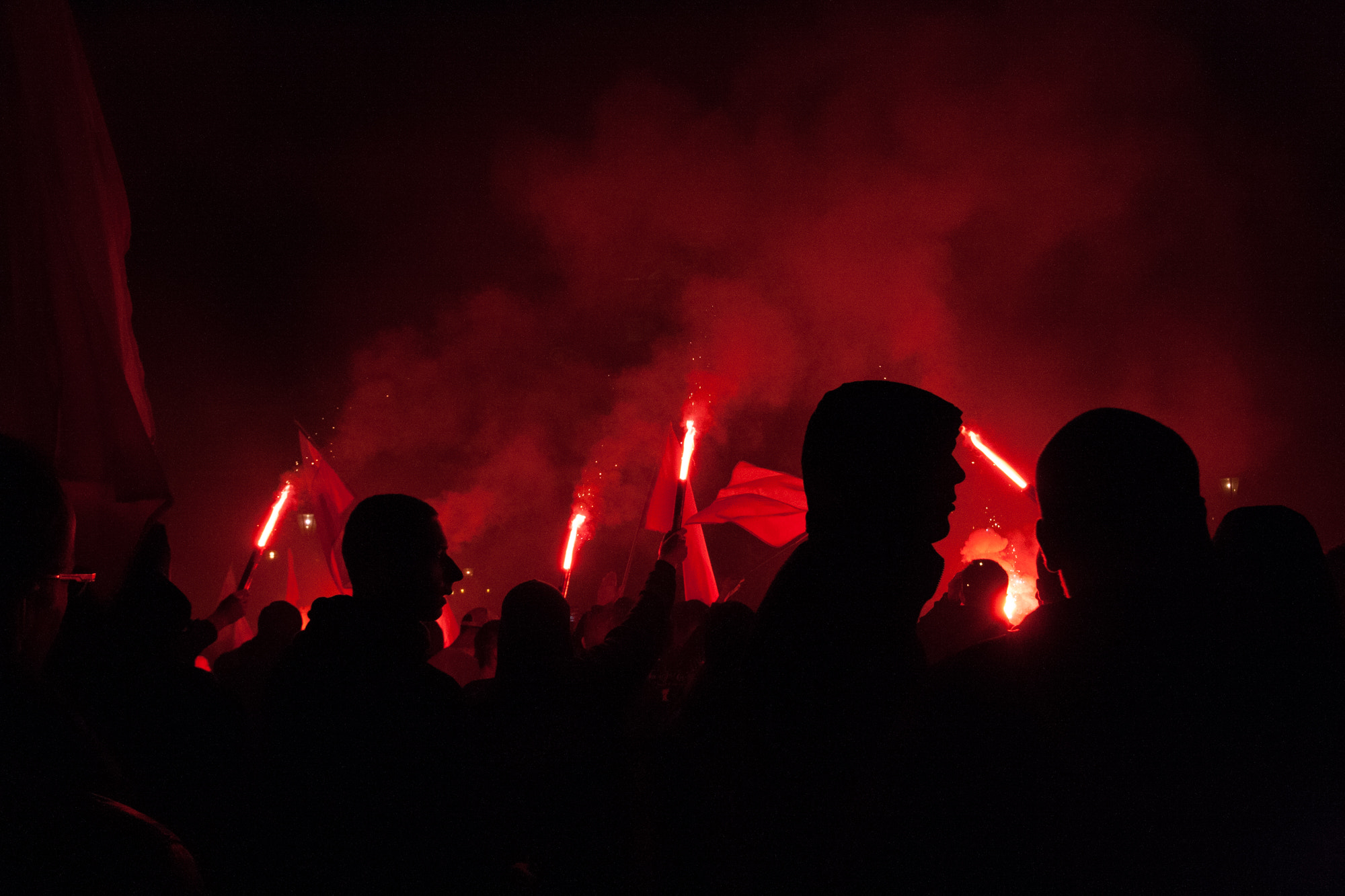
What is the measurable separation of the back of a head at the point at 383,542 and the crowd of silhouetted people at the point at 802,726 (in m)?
0.01

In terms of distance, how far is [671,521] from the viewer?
6375mm

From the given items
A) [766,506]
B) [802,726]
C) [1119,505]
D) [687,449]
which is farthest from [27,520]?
[766,506]

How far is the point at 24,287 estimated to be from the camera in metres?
3.47

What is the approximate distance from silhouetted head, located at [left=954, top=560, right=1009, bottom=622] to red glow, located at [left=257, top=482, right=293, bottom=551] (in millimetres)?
4931

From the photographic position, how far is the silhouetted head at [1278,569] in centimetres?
118

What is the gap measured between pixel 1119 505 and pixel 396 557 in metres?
2.07

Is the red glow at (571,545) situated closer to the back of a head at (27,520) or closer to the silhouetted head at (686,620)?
the silhouetted head at (686,620)

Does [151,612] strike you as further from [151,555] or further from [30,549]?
[30,549]

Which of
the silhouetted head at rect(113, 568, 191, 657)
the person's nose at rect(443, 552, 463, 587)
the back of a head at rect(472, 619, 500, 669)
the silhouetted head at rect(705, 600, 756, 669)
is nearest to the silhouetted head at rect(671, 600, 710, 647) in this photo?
the back of a head at rect(472, 619, 500, 669)

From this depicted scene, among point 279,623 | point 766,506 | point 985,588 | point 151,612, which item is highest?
point 766,506

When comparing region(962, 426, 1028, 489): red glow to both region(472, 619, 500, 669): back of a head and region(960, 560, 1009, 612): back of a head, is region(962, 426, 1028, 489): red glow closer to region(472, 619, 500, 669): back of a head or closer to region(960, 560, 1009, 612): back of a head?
region(960, 560, 1009, 612): back of a head

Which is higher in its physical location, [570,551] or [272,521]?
[570,551]

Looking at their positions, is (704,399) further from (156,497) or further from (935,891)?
(935,891)

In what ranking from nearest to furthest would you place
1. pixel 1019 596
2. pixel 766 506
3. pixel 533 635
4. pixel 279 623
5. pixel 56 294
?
pixel 533 635, pixel 56 294, pixel 279 623, pixel 766 506, pixel 1019 596
